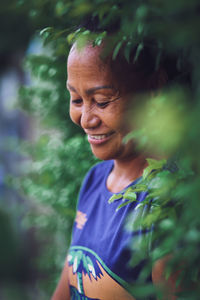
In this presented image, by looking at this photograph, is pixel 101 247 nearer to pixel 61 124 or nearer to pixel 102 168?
pixel 102 168

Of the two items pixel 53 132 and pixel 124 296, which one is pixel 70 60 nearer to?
pixel 124 296

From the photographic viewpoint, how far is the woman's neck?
161 centimetres

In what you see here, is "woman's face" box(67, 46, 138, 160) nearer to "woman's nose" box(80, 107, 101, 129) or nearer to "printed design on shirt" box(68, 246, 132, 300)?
"woman's nose" box(80, 107, 101, 129)

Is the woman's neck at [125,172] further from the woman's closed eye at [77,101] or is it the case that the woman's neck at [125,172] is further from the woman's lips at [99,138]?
the woman's closed eye at [77,101]

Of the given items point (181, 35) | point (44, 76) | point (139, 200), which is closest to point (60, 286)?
point (139, 200)

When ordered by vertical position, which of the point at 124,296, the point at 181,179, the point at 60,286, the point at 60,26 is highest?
the point at 60,26

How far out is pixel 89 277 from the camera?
1.55 m

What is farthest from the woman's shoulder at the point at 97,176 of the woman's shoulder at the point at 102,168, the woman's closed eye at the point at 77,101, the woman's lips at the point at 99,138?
the woman's closed eye at the point at 77,101

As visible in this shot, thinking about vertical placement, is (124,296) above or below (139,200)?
below

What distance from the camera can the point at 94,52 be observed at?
1.45 m

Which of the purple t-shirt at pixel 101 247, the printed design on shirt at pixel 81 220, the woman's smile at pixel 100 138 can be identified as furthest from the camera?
the printed design on shirt at pixel 81 220

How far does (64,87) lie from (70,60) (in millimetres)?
1110

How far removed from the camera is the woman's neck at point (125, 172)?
1608 millimetres

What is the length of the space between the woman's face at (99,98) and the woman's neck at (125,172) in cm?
11
